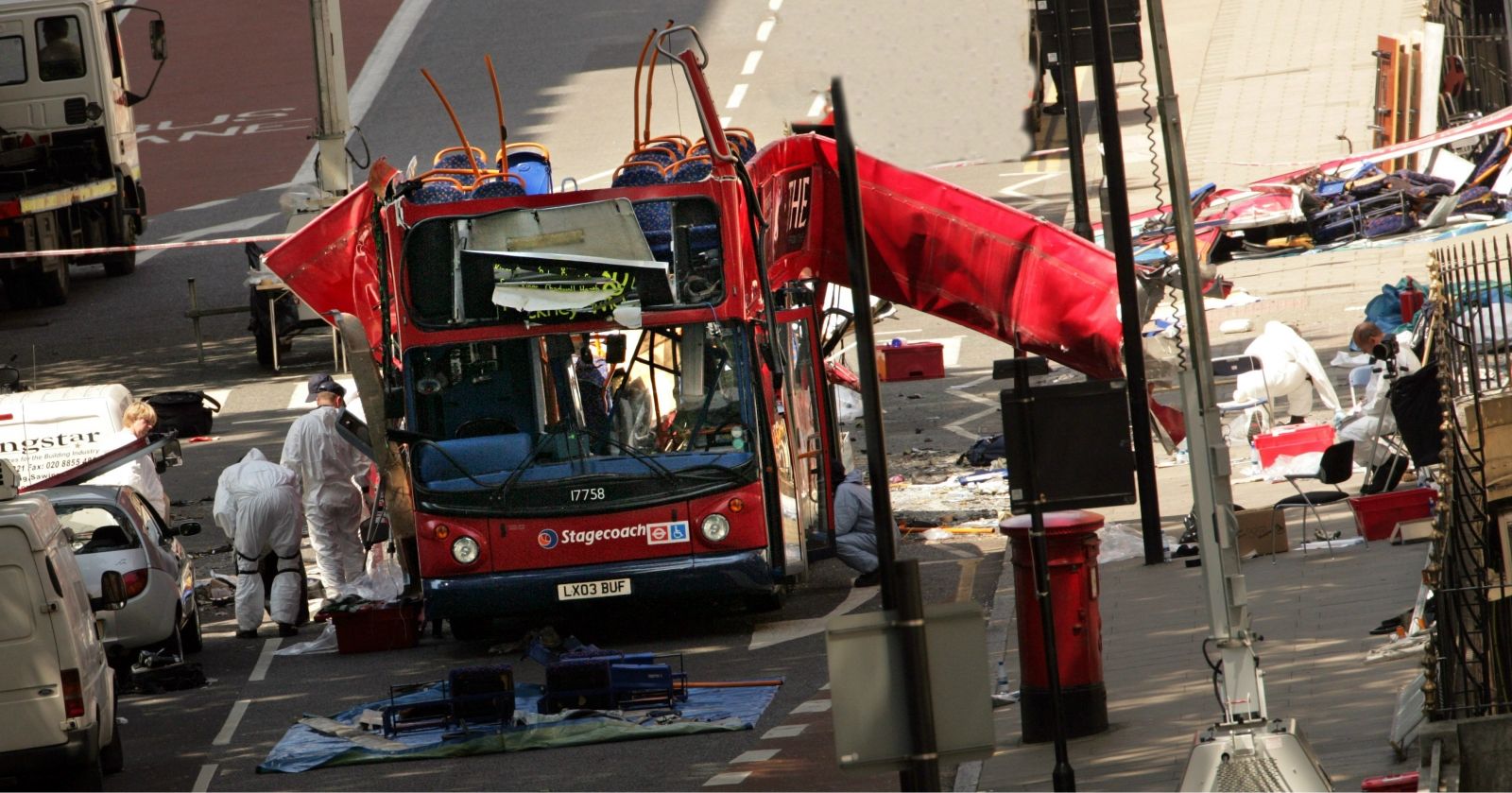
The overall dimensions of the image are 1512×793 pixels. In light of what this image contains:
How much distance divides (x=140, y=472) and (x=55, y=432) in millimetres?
2488

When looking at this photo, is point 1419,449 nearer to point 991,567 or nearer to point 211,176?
point 991,567

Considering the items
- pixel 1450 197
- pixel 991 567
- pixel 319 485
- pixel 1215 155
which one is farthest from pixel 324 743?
pixel 1215 155

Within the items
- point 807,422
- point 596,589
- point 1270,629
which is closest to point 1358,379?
point 807,422

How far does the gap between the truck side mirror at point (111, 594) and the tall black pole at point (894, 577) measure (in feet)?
25.1

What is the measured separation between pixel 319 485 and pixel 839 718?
10840mm

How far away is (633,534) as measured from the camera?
15227mm

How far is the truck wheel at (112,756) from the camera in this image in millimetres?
12961

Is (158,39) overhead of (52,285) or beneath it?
overhead

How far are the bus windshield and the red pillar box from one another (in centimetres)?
421

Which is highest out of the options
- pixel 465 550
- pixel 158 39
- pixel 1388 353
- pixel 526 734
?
pixel 158 39

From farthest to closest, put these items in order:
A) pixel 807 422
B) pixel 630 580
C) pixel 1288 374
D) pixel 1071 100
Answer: pixel 1288 374 → pixel 1071 100 → pixel 807 422 → pixel 630 580

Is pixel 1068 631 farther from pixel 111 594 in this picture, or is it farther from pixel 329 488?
pixel 329 488

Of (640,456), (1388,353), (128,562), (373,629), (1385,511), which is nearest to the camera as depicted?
(640,456)

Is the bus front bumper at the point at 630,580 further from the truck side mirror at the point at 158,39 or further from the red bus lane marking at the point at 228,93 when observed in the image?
the red bus lane marking at the point at 228,93
